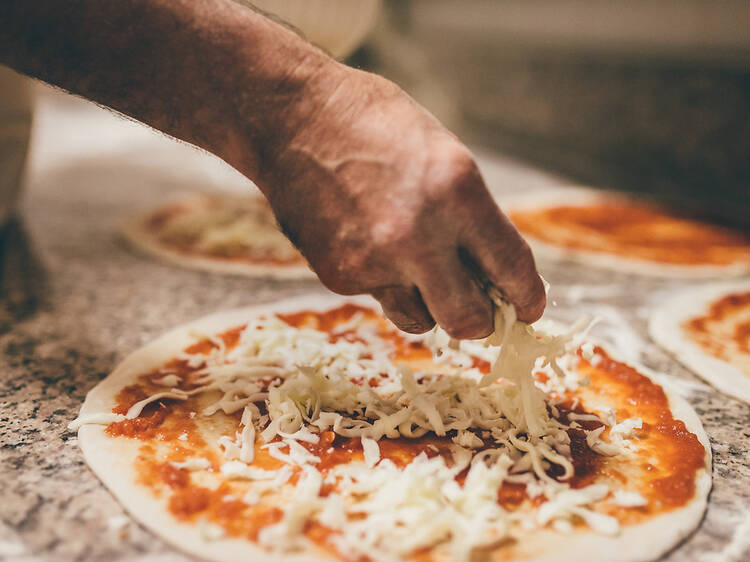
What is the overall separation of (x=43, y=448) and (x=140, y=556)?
1.10ft

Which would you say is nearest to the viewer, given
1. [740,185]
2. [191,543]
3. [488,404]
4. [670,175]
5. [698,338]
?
[191,543]

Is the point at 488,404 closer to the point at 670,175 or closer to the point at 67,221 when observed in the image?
the point at 67,221

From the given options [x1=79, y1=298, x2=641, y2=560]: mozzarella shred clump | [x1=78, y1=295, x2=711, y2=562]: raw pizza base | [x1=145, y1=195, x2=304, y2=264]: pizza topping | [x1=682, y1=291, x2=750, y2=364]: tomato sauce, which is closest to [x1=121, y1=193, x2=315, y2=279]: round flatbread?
[x1=145, y1=195, x2=304, y2=264]: pizza topping

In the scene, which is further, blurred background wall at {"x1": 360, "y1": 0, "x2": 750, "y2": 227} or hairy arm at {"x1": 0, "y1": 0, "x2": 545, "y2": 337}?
blurred background wall at {"x1": 360, "y1": 0, "x2": 750, "y2": 227}

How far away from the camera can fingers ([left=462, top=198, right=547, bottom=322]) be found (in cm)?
93

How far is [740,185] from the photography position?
2.78 metres

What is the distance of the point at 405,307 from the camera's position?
1020 mm

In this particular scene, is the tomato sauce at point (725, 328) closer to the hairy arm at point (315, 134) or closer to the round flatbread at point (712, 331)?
the round flatbread at point (712, 331)

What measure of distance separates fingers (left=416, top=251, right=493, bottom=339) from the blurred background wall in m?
2.00

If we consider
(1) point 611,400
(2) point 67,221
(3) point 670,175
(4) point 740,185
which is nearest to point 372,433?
(1) point 611,400

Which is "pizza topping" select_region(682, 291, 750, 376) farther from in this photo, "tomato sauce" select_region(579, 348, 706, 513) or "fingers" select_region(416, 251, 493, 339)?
"fingers" select_region(416, 251, 493, 339)

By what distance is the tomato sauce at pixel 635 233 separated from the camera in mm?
2172

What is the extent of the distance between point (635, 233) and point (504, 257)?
65.5 inches

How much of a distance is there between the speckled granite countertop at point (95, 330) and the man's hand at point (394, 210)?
0.41 m
